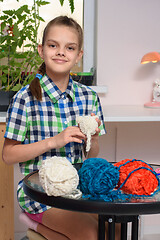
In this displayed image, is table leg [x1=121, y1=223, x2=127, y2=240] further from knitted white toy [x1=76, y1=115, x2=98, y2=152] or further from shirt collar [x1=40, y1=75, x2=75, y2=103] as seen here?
shirt collar [x1=40, y1=75, x2=75, y2=103]

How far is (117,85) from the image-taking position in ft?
8.06

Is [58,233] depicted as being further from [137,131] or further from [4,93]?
[137,131]

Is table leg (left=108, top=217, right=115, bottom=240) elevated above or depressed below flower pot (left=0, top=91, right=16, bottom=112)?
below

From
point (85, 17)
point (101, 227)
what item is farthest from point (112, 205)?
point (85, 17)

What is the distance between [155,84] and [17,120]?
135cm

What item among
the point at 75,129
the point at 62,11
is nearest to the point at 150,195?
the point at 75,129

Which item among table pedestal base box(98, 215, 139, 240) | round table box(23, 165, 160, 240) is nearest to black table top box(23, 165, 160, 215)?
round table box(23, 165, 160, 240)

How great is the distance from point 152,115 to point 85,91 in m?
0.56

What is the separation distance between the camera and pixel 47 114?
1.40 meters

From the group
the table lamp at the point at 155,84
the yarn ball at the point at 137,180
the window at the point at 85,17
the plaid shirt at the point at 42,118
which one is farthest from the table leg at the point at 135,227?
the window at the point at 85,17

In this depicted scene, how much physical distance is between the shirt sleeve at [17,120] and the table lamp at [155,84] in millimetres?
1119

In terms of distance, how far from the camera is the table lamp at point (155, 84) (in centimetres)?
224

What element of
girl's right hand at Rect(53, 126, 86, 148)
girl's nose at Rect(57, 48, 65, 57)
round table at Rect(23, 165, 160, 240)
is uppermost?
girl's nose at Rect(57, 48, 65, 57)

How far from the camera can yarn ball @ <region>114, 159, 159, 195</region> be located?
36.8 inches
